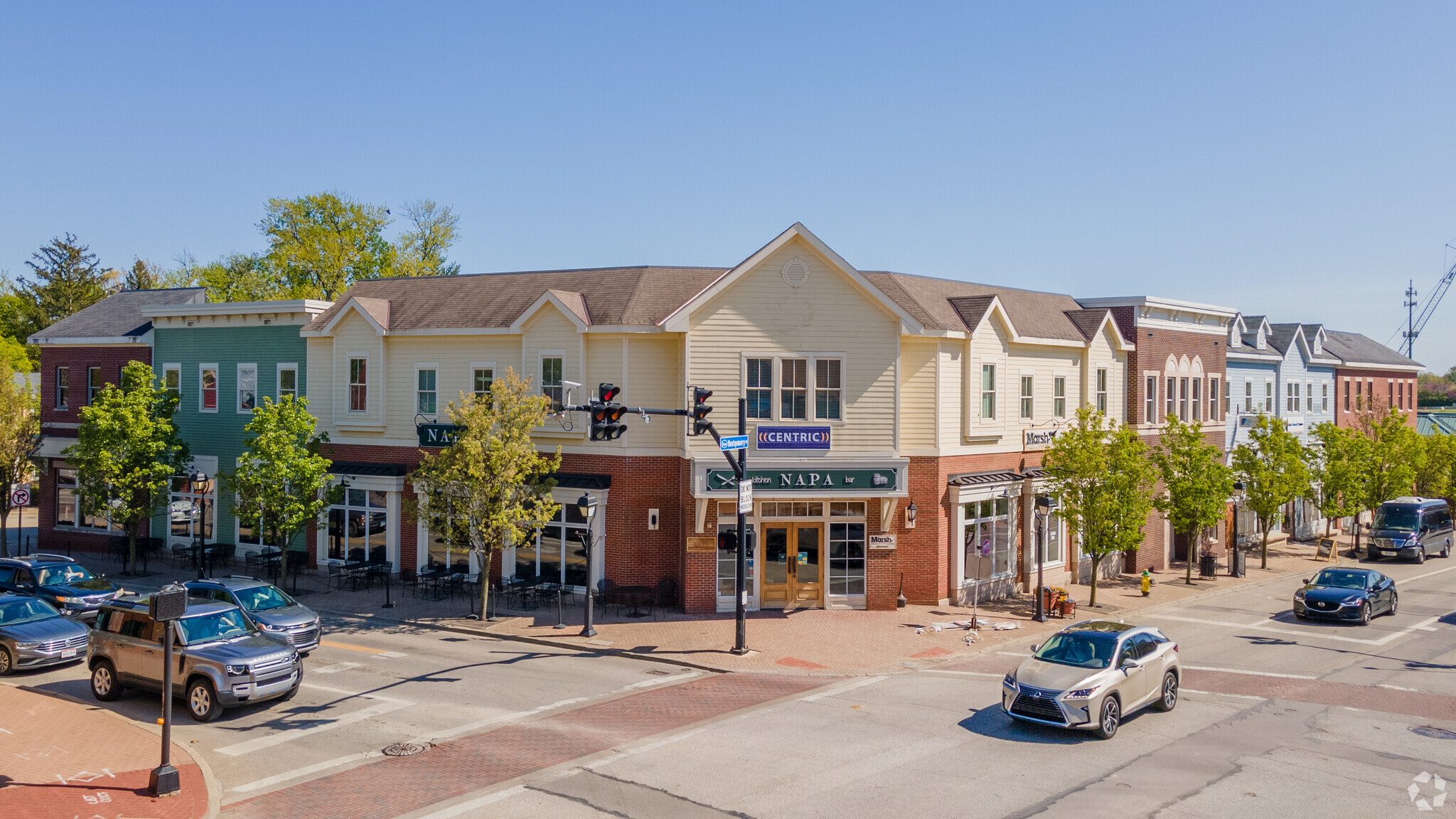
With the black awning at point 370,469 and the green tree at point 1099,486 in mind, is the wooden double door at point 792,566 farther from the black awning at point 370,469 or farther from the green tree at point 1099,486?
the black awning at point 370,469

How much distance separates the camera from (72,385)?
1565 inches

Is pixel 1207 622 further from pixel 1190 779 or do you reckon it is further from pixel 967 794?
pixel 967 794

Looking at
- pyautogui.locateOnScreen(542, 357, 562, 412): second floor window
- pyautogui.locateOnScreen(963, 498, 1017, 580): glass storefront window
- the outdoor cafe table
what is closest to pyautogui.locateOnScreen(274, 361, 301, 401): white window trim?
pyautogui.locateOnScreen(542, 357, 562, 412): second floor window

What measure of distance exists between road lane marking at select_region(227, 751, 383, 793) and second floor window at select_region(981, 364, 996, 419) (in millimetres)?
21082

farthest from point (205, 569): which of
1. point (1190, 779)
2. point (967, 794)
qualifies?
point (1190, 779)

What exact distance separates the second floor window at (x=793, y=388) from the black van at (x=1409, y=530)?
31984 mm

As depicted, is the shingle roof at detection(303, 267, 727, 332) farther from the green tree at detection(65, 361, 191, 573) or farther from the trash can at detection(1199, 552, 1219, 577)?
the trash can at detection(1199, 552, 1219, 577)

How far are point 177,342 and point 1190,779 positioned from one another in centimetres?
3677

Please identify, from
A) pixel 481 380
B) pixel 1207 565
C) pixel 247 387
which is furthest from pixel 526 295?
pixel 1207 565

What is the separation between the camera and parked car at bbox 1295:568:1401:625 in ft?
92.9

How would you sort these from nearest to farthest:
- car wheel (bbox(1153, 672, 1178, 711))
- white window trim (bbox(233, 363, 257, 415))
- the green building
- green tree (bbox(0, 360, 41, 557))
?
car wheel (bbox(1153, 672, 1178, 711)) < the green building < white window trim (bbox(233, 363, 257, 415)) < green tree (bbox(0, 360, 41, 557))

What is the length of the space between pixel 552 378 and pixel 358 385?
7.93 m

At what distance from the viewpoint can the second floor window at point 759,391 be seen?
27625mm

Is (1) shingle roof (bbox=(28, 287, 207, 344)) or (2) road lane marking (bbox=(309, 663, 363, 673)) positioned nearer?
(2) road lane marking (bbox=(309, 663, 363, 673))
